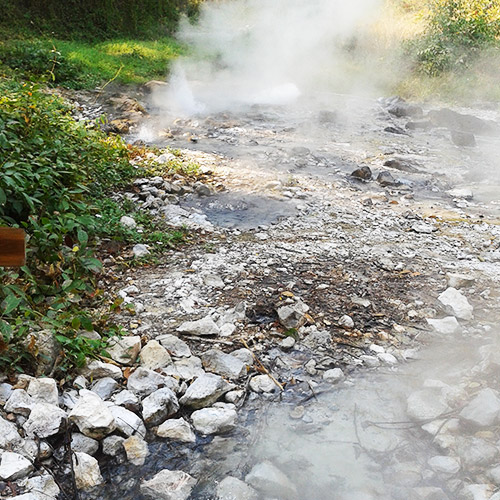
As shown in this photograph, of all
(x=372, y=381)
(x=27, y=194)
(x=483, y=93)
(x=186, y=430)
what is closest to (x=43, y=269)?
(x=27, y=194)

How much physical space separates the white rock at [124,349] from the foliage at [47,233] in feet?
0.19

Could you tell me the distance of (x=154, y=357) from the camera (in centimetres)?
276

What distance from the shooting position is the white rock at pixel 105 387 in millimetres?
2492

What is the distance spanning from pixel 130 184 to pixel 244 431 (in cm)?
318

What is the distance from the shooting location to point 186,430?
2395mm

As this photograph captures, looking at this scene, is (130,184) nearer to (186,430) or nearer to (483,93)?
(186,430)

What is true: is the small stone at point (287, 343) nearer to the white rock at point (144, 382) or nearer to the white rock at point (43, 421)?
the white rock at point (144, 382)

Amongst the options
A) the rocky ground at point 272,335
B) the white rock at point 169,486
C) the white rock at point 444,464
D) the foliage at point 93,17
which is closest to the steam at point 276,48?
the foliage at point 93,17

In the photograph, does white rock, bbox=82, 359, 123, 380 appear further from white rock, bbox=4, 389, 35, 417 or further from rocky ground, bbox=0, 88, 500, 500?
white rock, bbox=4, 389, 35, 417

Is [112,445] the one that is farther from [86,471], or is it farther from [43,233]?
[43,233]

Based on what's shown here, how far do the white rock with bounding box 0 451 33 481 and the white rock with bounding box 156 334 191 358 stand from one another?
99cm

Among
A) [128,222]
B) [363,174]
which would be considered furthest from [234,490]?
[363,174]

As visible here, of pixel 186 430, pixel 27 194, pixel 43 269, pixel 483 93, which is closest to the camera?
pixel 186 430

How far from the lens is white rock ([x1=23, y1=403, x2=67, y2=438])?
2.17 meters
